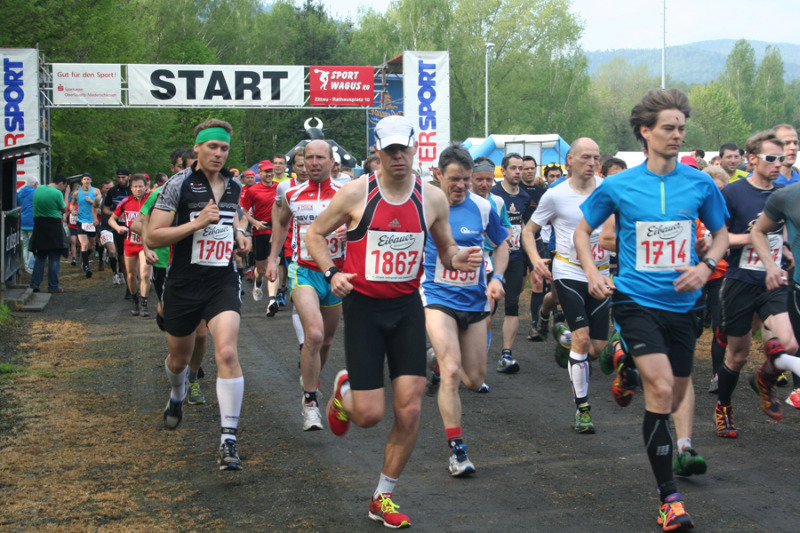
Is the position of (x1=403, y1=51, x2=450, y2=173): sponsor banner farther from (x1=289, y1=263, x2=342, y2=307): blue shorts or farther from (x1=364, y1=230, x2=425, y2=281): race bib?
(x1=364, y1=230, x2=425, y2=281): race bib

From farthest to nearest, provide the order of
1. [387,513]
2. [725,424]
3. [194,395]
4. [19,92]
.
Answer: [19,92]
[194,395]
[725,424]
[387,513]

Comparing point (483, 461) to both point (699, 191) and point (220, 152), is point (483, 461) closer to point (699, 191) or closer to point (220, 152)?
point (699, 191)

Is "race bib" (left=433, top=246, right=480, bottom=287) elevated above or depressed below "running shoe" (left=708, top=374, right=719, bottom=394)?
above

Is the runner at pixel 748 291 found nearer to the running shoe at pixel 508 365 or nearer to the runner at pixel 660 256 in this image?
the runner at pixel 660 256

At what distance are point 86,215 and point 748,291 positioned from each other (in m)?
18.2

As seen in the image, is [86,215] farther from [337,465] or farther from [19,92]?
[337,465]

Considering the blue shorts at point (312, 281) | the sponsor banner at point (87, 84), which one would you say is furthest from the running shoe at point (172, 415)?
the sponsor banner at point (87, 84)

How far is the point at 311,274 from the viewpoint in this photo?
7.52 m

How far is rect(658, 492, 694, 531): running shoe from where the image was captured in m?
4.52

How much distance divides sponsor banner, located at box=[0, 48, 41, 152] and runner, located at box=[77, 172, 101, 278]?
6.27 feet

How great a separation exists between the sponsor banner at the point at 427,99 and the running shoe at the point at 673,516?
1921cm

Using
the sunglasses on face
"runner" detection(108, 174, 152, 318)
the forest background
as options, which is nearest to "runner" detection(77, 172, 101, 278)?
"runner" detection(108, 174, 152, 318)

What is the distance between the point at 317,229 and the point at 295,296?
2.38 metres

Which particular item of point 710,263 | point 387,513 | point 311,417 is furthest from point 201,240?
point 710,263
